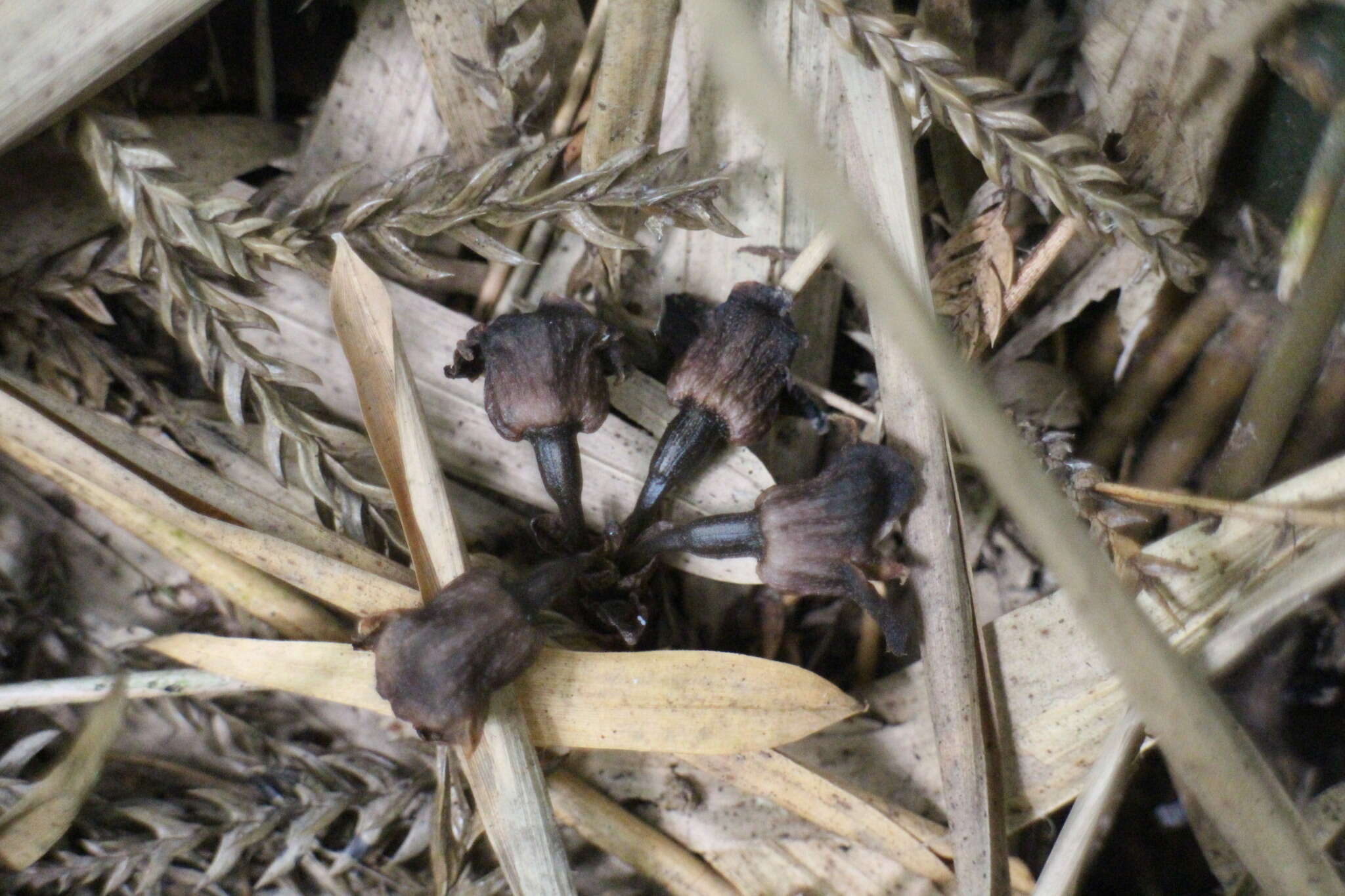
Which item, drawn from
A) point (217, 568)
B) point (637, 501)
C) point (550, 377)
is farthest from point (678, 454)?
point (217, 568)

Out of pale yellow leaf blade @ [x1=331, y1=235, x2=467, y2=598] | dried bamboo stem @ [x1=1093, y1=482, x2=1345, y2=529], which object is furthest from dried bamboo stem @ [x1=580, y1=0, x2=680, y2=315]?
dried bamboo stem @ [x1=1093, y1=482, x2=1345, y2=529]

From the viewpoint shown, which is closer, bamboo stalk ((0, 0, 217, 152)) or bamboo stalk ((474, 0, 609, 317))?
bamboo stalk ((0, 0, 217, 152))

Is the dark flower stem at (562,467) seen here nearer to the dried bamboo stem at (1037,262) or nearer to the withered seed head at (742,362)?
the withered seed head at (742,362)

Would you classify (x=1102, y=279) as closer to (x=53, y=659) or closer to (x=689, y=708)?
(x=689, y=708)

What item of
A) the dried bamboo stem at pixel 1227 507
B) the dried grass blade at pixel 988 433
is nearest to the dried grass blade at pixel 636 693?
the dried bamboo stem at pixel 1227 507

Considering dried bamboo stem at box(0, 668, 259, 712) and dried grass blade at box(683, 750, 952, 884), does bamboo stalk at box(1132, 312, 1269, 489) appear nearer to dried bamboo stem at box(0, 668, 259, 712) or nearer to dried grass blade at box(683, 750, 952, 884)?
dried grass blade at box(683, 750, 952, 884)

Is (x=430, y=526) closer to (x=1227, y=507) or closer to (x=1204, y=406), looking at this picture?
(x=1227, y=507)

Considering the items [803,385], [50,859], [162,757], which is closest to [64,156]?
[162,757]
